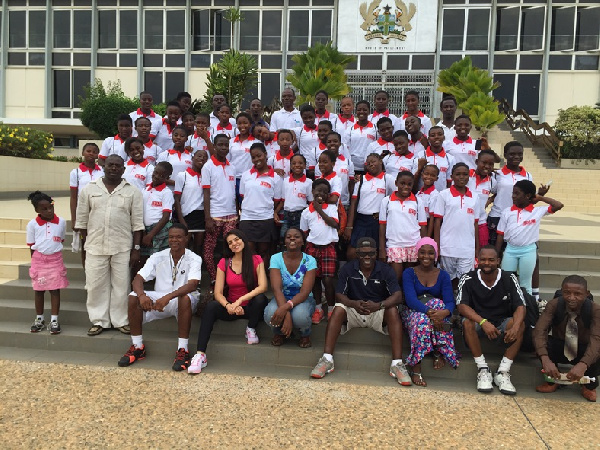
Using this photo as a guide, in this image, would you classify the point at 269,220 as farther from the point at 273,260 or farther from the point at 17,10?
the point at 17,10

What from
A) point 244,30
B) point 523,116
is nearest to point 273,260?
point 523,116

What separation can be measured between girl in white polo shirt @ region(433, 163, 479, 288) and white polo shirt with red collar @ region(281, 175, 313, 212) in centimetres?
142

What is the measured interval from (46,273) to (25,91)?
86.3 ft

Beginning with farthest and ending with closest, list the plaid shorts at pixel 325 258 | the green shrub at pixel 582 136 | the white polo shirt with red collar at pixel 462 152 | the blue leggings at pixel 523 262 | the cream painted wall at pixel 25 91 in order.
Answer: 1. the cream painted wall at pixel 25 91
2. the green shrub at pixel 582 136
3. the white polo shirt with red collar at pixel 462 152
4. the plaid shorts at pixel 325 258
5. the blue leggings at pixel 523 262

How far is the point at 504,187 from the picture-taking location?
5.48 m

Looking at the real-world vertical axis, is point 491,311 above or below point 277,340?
above

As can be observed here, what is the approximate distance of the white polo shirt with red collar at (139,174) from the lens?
18.1ft

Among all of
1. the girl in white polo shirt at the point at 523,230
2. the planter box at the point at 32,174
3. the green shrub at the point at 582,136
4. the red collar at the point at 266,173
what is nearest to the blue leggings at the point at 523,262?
the girl in white polo shirt at the point at 523,230

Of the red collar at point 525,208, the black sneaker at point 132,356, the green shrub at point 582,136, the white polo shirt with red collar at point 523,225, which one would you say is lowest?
the black sneaker at point 132,356

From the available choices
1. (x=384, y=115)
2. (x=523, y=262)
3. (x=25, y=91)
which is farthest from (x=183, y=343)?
(x=25, y=91)

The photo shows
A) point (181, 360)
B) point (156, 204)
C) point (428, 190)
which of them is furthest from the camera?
point (428, 190)

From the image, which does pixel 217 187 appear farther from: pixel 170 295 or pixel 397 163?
pixel 397 163

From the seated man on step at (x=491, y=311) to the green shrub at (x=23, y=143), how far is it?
1197cm

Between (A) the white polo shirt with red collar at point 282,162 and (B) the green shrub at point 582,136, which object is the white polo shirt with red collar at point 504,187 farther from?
(B) the green shrub at point 582,136
